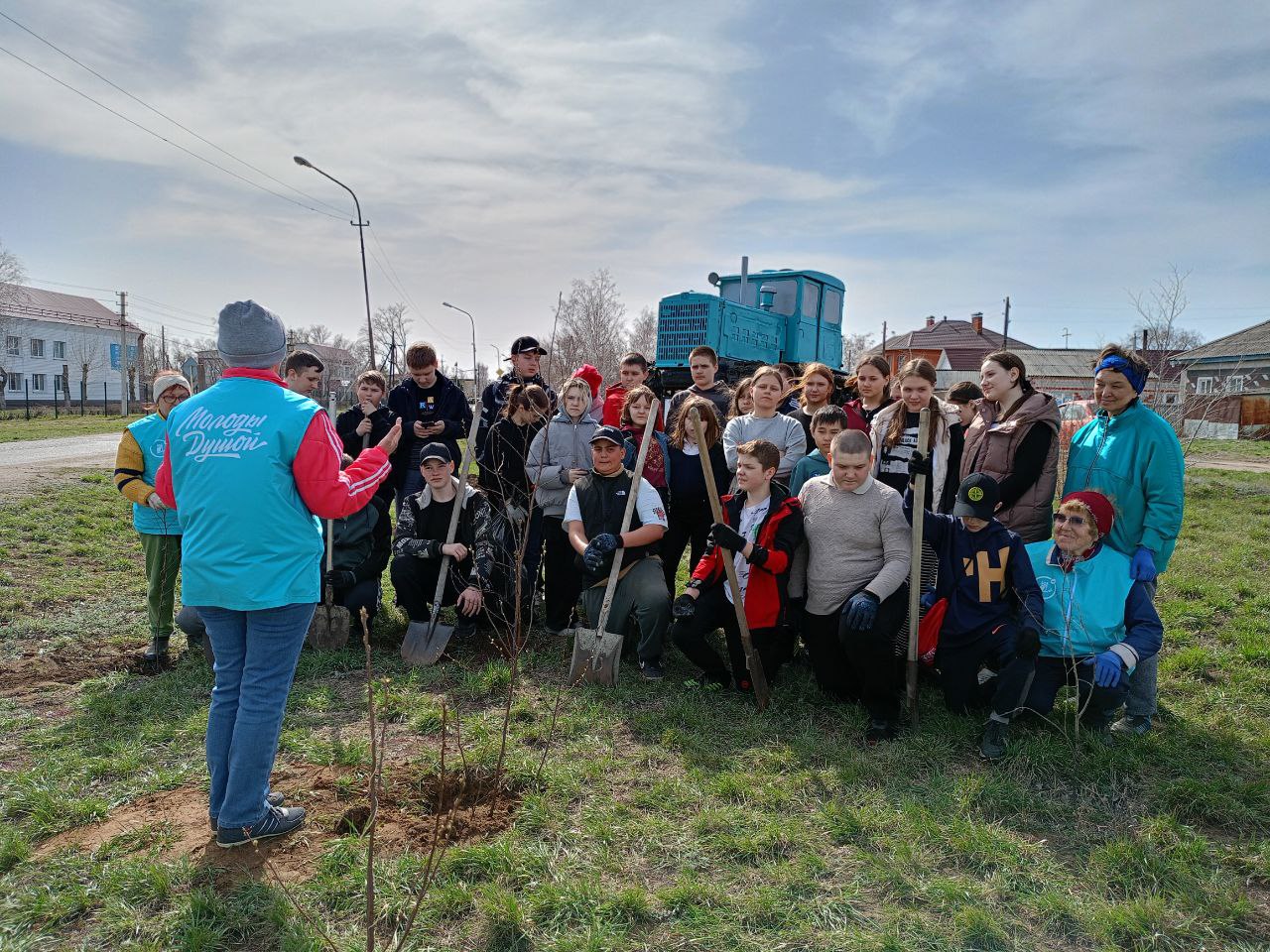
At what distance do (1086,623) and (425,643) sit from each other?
3.93m

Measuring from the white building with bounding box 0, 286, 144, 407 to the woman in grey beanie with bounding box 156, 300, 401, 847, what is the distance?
2081 inches

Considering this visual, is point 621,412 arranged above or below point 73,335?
below

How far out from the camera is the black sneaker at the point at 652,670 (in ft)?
15.6

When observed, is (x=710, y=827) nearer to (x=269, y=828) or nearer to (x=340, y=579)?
(x=269, y=828)

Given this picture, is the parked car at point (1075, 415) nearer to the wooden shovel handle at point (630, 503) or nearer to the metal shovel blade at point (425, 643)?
the wooden shovel handle at point (630, 503)

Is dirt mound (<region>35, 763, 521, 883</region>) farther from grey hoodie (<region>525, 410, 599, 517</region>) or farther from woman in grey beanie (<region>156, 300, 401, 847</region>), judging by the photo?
grey hoodie (<region>525, 410, 599, 517</region>)

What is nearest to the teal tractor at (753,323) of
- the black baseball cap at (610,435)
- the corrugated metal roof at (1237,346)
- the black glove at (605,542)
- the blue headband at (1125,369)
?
the black baseball cap at (610,435)

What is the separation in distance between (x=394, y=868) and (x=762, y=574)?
8.19ft

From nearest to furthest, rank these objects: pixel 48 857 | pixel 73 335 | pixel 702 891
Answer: pixel 702 891 → pixel 48 857 → pixel 73 335

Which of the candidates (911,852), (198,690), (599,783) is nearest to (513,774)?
(599,783)

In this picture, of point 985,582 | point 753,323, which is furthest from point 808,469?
point 753,323

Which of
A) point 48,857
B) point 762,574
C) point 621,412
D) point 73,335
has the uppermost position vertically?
point 73,335

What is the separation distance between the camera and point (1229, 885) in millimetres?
2760

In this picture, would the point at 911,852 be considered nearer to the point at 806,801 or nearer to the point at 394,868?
the point at 806,801
